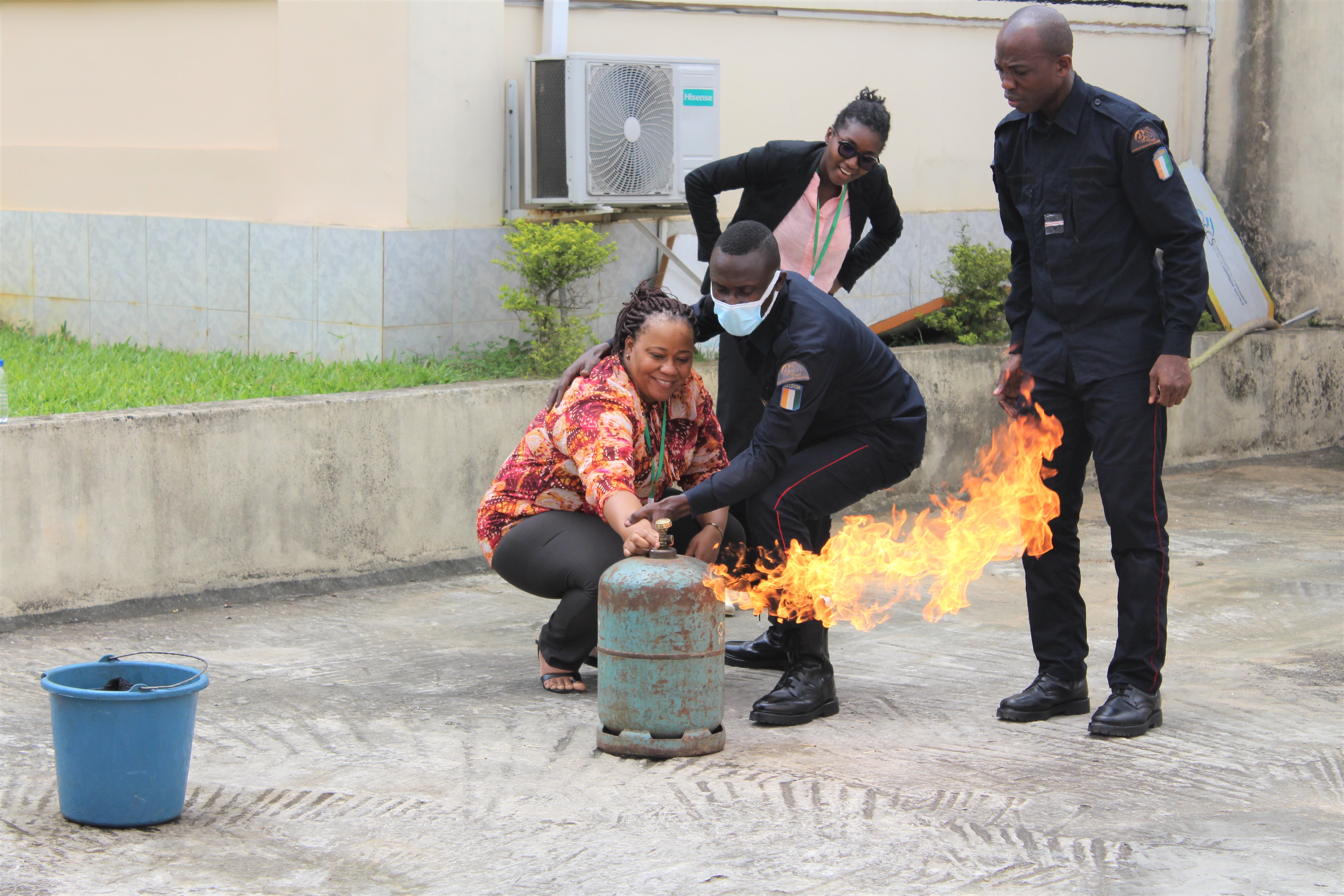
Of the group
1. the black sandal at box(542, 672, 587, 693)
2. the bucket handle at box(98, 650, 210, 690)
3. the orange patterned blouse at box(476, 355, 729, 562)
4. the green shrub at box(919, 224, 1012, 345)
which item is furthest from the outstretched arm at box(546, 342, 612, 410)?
the green shrub at box(919, 224, 1012, 345)

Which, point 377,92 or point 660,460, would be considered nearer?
point 660,460

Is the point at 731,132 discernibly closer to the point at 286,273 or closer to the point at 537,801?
A: the point at 286,273

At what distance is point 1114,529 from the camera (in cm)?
488

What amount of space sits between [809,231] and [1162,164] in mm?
1858

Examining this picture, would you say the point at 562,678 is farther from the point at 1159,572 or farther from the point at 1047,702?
the point at 1159,572

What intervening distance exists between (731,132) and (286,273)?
2.88 m

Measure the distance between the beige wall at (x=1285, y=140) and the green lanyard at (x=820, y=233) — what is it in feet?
21.4

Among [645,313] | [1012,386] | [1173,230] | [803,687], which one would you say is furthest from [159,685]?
[1173,230]

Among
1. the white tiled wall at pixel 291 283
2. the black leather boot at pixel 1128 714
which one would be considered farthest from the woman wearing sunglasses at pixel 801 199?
the white tiled wall at pixel 291 283

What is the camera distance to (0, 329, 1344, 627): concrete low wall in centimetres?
621

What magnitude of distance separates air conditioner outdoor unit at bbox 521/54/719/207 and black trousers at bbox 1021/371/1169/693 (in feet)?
11.8

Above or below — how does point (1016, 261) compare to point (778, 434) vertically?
above

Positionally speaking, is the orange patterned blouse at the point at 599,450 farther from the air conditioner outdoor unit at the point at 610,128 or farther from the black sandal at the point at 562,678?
the air conditioner outdoor unit at the point at 610,128

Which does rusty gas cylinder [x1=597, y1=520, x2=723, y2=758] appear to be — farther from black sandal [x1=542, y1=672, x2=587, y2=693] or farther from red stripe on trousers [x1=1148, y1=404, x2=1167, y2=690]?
red stripe on trousers [x1=1148, y1=404, x2=1167, y2=690]
